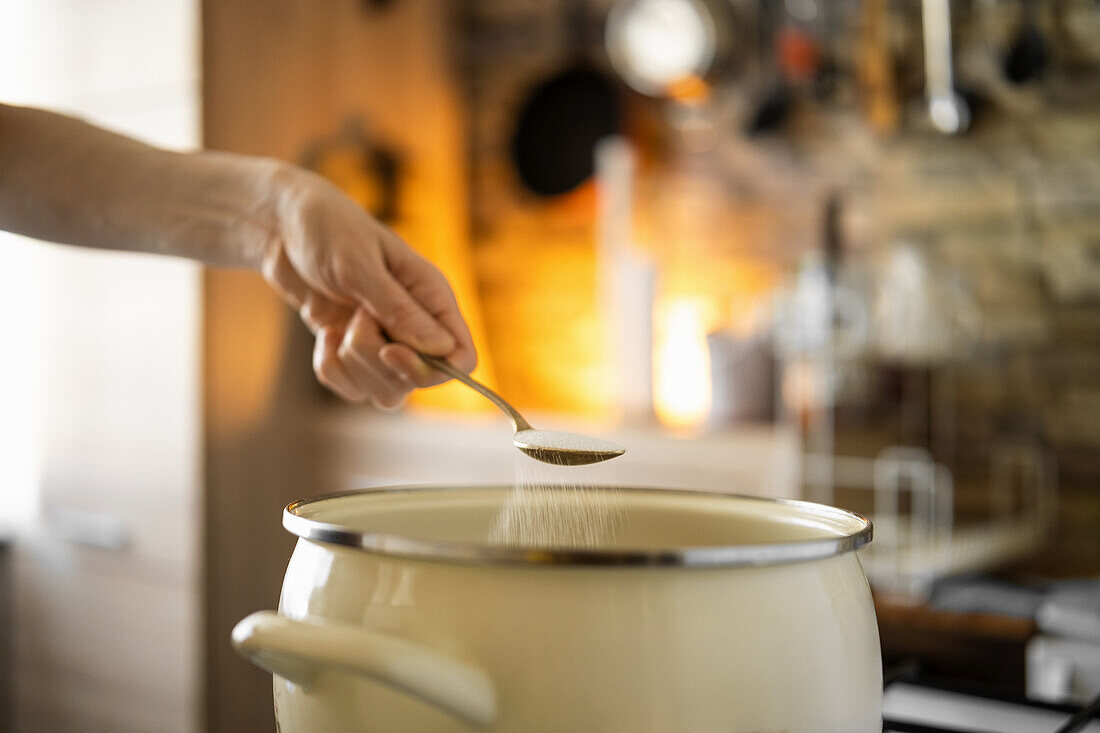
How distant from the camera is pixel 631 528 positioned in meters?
0.57

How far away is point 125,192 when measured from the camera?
79 centimetres

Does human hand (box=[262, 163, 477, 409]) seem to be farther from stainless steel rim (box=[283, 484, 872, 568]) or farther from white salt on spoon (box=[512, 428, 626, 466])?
stainless steel rim (box=[283, 484, 872, 568])

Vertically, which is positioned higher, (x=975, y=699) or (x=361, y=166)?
(x=361, y=166)

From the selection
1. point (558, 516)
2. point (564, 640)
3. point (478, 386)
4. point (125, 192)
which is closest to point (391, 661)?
point (564, 640)

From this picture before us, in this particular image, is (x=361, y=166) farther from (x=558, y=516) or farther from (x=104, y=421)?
(x=558, y=516)

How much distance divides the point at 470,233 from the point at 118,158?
6.91 ft

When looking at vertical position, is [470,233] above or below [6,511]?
above

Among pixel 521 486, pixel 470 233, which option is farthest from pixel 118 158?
pixel 470 233

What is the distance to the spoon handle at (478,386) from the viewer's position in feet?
2.23

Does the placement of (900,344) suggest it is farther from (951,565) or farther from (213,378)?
(213,378)

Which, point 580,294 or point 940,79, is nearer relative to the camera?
point 940,79

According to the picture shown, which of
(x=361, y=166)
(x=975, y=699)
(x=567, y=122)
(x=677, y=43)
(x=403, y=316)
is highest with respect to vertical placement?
(x=677, y=43)

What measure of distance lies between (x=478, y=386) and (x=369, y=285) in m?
0.14

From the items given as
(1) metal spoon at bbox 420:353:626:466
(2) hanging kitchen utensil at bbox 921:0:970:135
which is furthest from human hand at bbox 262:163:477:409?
(2) hanging kitchen utensil at bbox 921:0:970:135
